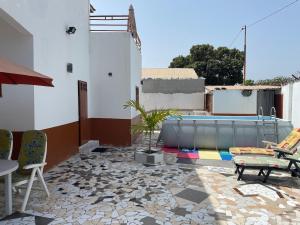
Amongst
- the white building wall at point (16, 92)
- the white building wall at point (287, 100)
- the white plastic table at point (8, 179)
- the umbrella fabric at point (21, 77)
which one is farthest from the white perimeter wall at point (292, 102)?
the white plastic table at point (8, 179)

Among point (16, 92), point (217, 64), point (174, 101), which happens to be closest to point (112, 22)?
point (16, 92)

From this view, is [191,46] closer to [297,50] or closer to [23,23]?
[297,50]

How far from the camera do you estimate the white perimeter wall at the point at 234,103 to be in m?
18.1

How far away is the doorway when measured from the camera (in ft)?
30.6

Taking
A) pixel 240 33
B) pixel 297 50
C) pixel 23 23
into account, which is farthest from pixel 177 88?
pixel 23 23

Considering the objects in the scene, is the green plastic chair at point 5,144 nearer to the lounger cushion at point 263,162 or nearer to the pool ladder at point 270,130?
the lounger cushion at point 263,162

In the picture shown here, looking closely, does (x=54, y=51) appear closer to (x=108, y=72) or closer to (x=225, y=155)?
(x=108, y=72)

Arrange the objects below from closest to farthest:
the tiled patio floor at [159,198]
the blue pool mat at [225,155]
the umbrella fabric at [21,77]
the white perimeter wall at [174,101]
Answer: the umbrella fabric at [21,77] → the tiled patio floor at [159,198] → the blue pool mat at [225,155] → the white perimeter wall at [174,101]

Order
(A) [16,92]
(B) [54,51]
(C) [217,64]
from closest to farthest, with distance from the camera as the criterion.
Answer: (A) [16,92] < (B) [54,51] < (C) [217,64]

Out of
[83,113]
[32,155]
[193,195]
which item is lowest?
[193,195]

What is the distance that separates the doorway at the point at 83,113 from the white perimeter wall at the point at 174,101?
12370mm

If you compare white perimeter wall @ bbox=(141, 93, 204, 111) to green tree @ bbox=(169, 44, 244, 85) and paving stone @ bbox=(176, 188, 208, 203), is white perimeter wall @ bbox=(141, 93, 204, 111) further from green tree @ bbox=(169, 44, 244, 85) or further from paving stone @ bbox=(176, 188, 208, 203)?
green tree @ bbox=(169, 44, 244, 85)

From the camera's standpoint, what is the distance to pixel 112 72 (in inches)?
412

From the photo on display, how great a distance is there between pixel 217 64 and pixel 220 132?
109 feet
